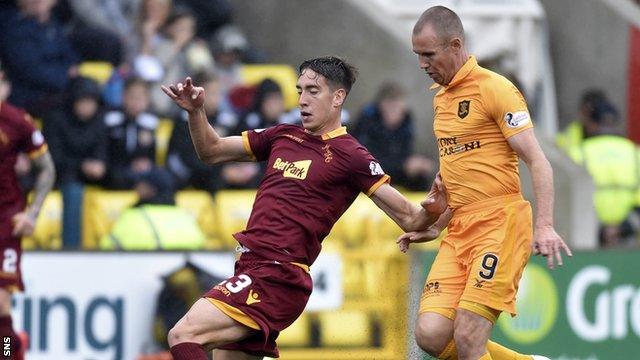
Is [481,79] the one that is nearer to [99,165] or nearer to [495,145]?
[495,145]

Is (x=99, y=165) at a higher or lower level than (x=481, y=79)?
lower

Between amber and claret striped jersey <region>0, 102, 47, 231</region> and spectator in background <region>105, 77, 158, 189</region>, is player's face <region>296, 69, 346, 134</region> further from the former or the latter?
spectator in background <region>105, 77, 158, 189</region>

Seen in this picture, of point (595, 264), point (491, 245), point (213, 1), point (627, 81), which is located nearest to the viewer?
point (491, 245)

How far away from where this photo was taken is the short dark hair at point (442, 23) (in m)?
9.12

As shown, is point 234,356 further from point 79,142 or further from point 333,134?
point 79,142

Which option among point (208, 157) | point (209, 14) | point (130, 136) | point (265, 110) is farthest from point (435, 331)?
point (209, 14)

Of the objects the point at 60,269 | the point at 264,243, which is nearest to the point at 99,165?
the point at 60,269

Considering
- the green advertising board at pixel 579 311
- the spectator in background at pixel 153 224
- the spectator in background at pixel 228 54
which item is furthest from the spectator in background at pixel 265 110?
the green advertising board at pixel 579 311

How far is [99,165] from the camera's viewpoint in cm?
1416

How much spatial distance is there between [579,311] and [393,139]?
2.60 m

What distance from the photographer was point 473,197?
922 cm

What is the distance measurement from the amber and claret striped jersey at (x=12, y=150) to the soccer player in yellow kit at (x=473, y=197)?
3626 millimetres

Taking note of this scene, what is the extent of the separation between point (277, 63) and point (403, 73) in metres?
1.47

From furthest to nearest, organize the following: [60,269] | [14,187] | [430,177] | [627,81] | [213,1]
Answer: [627,81], [213,1], [430,177], [60,269], [14,187]
